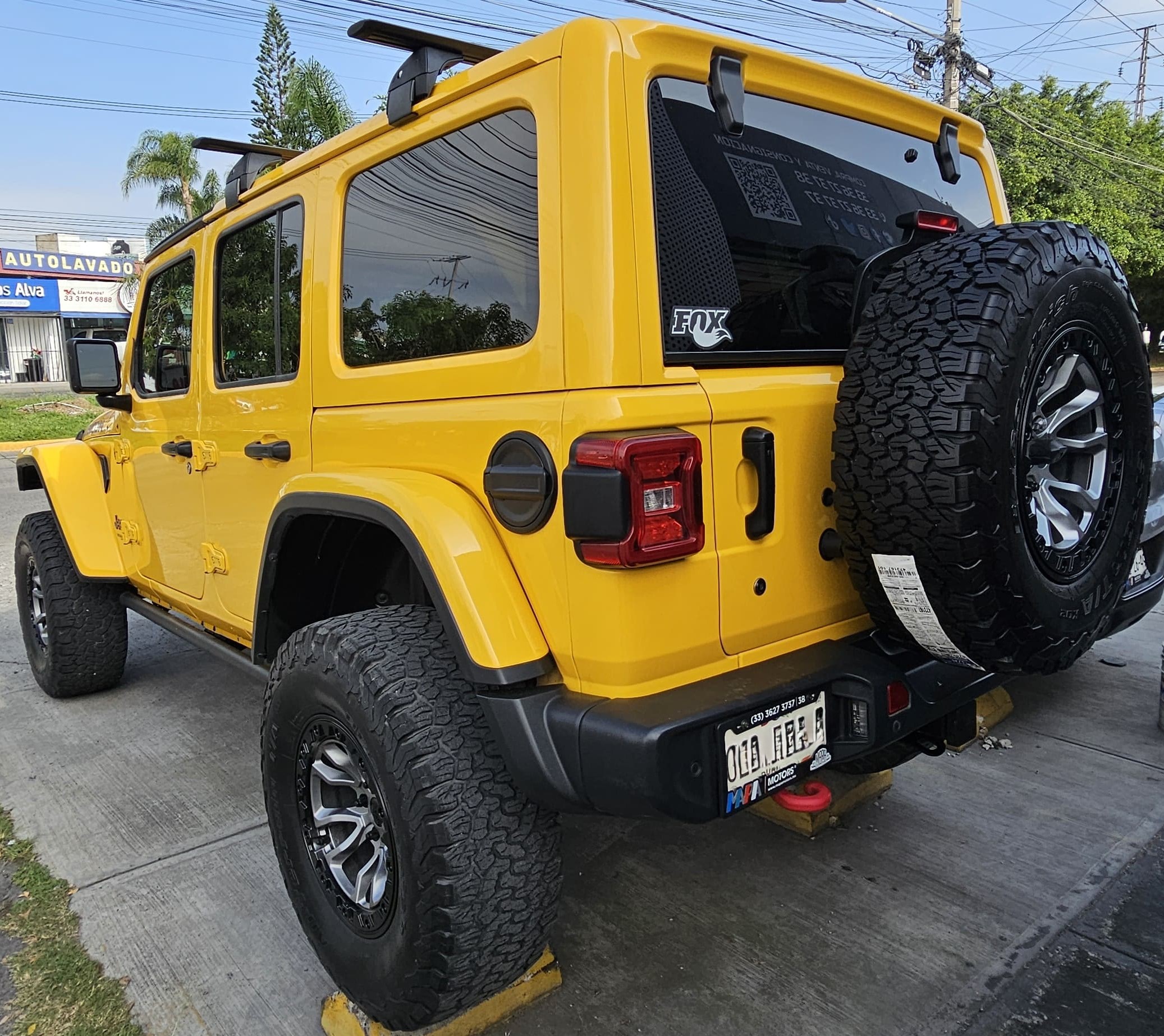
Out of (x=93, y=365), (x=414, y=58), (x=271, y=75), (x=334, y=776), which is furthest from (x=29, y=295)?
(x=334, y=776)

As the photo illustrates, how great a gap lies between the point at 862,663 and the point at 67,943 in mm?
2323

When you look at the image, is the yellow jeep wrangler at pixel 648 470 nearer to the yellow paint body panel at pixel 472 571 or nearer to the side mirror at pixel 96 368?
the yellow paint body panel at pixel 472 571

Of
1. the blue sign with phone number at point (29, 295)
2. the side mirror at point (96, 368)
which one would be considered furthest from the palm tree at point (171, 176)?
the side mirror at point (96, 368)

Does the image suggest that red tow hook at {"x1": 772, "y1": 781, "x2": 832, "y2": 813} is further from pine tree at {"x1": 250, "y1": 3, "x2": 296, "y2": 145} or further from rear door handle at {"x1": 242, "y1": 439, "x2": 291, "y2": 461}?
pine tree at {"x1": 250, "y1": 3, "x2": 296, "y2": 145}

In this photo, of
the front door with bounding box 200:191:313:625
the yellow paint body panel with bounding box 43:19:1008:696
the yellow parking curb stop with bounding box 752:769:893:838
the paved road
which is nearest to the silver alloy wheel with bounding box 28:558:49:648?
the paved road

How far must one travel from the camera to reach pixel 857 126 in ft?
7.85

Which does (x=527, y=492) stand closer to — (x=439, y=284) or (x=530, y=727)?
(x=530, y=727)

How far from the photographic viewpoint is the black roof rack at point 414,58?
2.17 m

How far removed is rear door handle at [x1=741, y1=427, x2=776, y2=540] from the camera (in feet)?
6.23

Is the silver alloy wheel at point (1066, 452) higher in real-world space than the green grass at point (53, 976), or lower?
higher

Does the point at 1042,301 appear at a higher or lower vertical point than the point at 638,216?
lower

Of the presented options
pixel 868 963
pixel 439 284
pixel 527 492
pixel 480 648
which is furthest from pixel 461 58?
pixel 868 963

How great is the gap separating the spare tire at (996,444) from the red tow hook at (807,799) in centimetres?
84

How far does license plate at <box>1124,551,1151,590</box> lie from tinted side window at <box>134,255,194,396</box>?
132 inches
